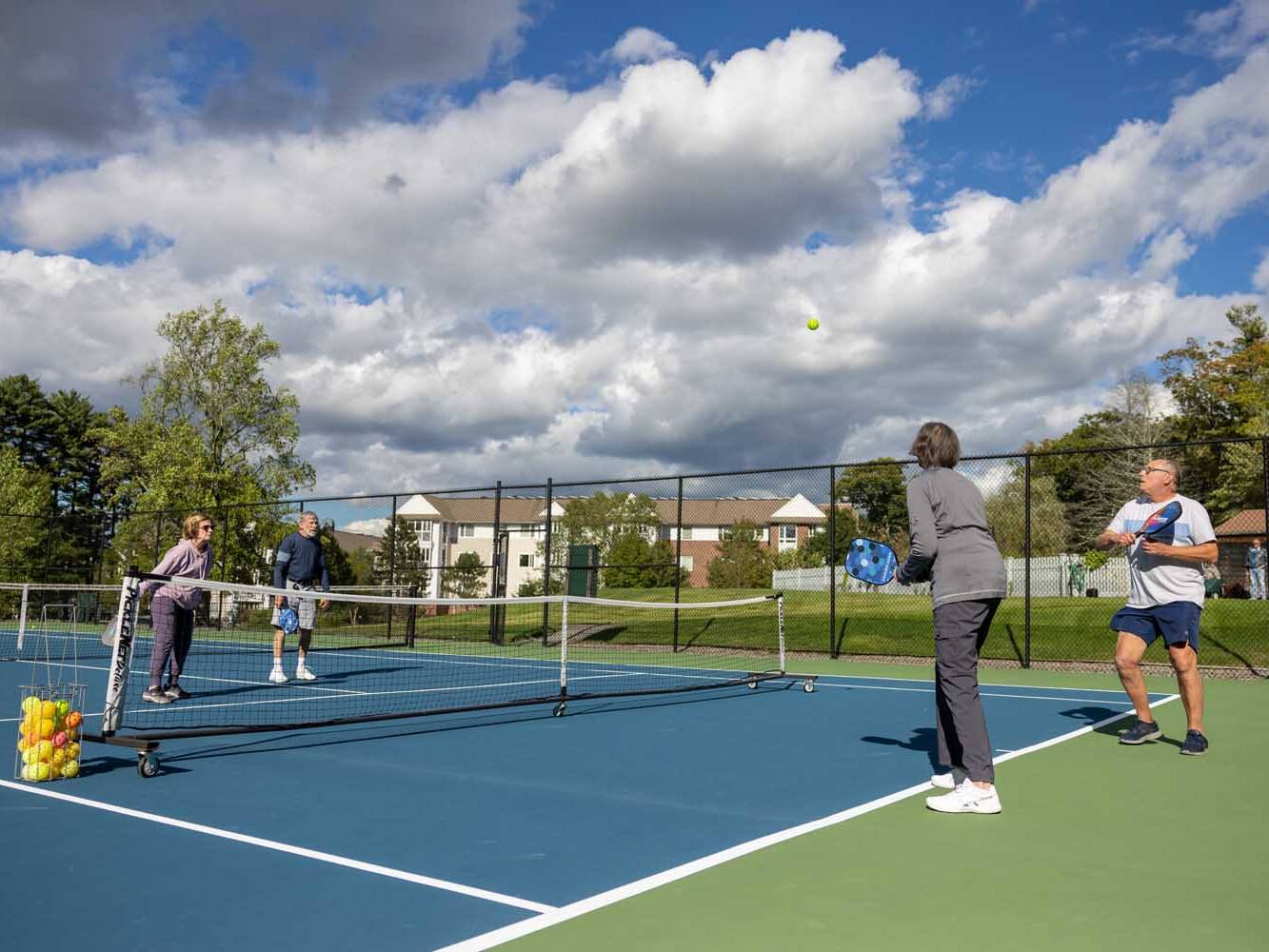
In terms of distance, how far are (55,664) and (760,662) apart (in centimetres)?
1017

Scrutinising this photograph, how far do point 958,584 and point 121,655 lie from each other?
4.97 m

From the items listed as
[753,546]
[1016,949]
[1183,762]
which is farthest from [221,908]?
[753,546]

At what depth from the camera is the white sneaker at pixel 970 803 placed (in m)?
5.17

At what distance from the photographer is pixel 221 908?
3605mm

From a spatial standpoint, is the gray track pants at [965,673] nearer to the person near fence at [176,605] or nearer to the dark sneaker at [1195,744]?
the dark sneaker at [1195,744]

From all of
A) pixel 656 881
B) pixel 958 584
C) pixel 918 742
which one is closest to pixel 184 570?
pixel 918 742

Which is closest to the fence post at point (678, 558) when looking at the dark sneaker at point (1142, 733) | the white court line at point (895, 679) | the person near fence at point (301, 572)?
the white court line at point (895, 679)

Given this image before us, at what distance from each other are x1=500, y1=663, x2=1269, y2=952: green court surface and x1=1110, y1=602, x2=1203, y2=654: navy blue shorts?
111cm

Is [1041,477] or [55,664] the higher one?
[1041,477]

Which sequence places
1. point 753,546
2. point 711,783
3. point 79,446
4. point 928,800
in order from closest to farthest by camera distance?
point 928,800 → point 711,783 → point 753,546 → point 79,446

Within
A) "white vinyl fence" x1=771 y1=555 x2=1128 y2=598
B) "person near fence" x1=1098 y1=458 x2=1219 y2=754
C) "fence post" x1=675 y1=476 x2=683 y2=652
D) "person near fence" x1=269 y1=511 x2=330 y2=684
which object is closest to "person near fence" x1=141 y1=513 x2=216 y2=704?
"person near fence" x1=269 y1=511 x2=330 y2=684

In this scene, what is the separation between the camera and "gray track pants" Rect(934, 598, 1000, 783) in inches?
207

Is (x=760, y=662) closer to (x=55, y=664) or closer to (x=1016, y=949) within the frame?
(x=55, y=664)

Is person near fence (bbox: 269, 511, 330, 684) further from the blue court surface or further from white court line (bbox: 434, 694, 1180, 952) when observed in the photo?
white court line (bbox: 434, 694, 1180, 952)
